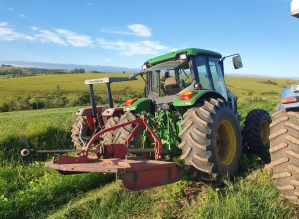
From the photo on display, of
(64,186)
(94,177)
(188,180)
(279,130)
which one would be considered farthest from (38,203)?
(279,130)

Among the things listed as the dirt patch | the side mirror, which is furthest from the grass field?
the side mirror

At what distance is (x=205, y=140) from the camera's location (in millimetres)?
4074

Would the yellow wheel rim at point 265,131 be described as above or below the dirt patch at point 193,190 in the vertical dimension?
above

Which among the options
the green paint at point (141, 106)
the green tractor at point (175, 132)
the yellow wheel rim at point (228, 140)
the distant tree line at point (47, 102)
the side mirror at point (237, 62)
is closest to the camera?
the green tractor at point (175, 132)

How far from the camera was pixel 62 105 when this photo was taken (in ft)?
128

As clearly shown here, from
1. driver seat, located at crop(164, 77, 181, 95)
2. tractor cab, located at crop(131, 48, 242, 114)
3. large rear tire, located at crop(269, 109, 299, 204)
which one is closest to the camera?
large rear tire, located at crop(269, 109, 299, 204)

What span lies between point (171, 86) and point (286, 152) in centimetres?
285

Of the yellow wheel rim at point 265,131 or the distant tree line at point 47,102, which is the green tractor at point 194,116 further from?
the distant tree line at point 47,102

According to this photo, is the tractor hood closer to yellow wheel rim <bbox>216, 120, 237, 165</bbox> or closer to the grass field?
yellow wheel rim <bbox>216, 120, 237, 165</bbox>

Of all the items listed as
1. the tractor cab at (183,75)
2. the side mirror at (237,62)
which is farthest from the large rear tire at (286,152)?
the side mirror at (237,62)

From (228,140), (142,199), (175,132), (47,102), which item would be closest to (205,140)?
(228,140)

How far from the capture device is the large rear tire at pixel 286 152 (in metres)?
3.22

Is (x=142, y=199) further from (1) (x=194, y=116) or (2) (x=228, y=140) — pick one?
(2) (x=228, y=140)

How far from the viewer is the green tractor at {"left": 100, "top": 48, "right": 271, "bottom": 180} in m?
4.14
